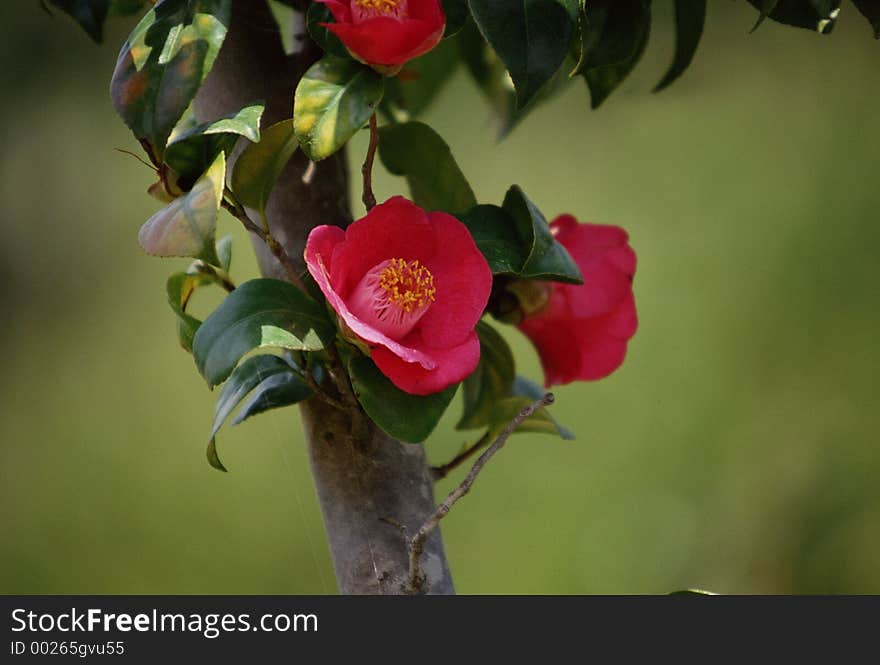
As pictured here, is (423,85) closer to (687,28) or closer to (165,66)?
(687,28)

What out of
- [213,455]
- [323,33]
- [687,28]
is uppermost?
[687,28]

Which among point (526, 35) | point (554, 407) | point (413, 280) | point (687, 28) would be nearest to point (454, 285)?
point (413, 280)

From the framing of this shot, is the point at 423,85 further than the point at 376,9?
Yes

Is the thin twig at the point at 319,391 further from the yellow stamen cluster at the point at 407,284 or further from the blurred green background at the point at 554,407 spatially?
the blurred green background at the point at 554,407

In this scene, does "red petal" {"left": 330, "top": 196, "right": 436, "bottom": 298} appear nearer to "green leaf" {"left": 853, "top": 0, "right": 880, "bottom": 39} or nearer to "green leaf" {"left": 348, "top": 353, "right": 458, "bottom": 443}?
"green leaf" {"left": 348, "top": 353, "right": 458, "bottom": 443}

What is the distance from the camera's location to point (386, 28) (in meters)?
0.49

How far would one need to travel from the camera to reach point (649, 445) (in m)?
1.92

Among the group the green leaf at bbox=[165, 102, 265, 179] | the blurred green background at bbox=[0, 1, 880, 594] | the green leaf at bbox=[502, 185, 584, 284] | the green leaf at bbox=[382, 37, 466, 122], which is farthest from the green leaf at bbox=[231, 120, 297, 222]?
the blurred green background at bbox=[0, 1, 880, 594]

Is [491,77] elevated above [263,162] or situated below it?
above

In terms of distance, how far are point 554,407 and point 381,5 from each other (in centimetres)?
133

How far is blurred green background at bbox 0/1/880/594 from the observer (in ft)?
6.07

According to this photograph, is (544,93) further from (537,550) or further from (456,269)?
(537,550)
